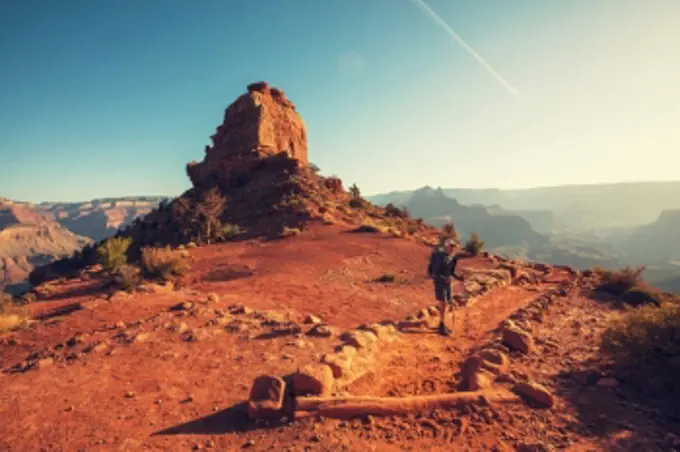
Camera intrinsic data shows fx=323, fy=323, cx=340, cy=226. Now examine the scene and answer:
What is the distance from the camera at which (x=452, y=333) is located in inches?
298

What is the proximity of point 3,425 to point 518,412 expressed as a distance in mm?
5954

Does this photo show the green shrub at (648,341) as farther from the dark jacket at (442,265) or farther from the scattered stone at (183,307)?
the scattered stone at (183,307)

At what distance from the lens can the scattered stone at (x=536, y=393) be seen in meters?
3.99

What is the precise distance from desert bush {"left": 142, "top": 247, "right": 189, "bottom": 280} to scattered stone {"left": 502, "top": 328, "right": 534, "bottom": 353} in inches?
432

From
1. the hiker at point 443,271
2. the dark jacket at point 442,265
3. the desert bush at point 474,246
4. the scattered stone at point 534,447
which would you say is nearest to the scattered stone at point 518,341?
the hiker at point 443,271

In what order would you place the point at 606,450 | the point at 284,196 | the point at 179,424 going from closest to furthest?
the point at 606,450 < the point at 179,424 < the point at 284,196

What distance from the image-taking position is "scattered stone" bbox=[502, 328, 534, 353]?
6.05 meters

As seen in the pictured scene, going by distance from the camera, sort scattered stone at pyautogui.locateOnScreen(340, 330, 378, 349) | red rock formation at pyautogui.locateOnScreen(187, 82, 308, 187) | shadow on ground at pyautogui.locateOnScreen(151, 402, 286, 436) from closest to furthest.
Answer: shadow on ground at pyautogui.locateOnScreen(151, 402, 286, 436) < scattered stone at pyautogui.locateOnScreen(340, 330, 378, 349) < red rock formation at pyautogui.locateOnScreen(187, 82, 308, 187)

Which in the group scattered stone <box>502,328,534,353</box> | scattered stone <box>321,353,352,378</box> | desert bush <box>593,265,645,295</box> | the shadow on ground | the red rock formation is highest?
the red rock formation

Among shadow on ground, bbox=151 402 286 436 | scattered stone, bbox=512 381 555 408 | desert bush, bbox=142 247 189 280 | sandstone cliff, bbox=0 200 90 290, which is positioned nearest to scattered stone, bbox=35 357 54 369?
shadow on ground, bbox=151 402 286 436

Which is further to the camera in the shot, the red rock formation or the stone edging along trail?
the red rock formation

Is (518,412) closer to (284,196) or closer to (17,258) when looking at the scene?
(284,196)

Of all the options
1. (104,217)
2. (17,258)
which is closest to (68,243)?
(17,258)

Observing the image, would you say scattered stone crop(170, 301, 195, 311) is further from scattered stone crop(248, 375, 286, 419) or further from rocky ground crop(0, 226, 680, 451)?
scattered stone crop(248, 375, 286, 419)
